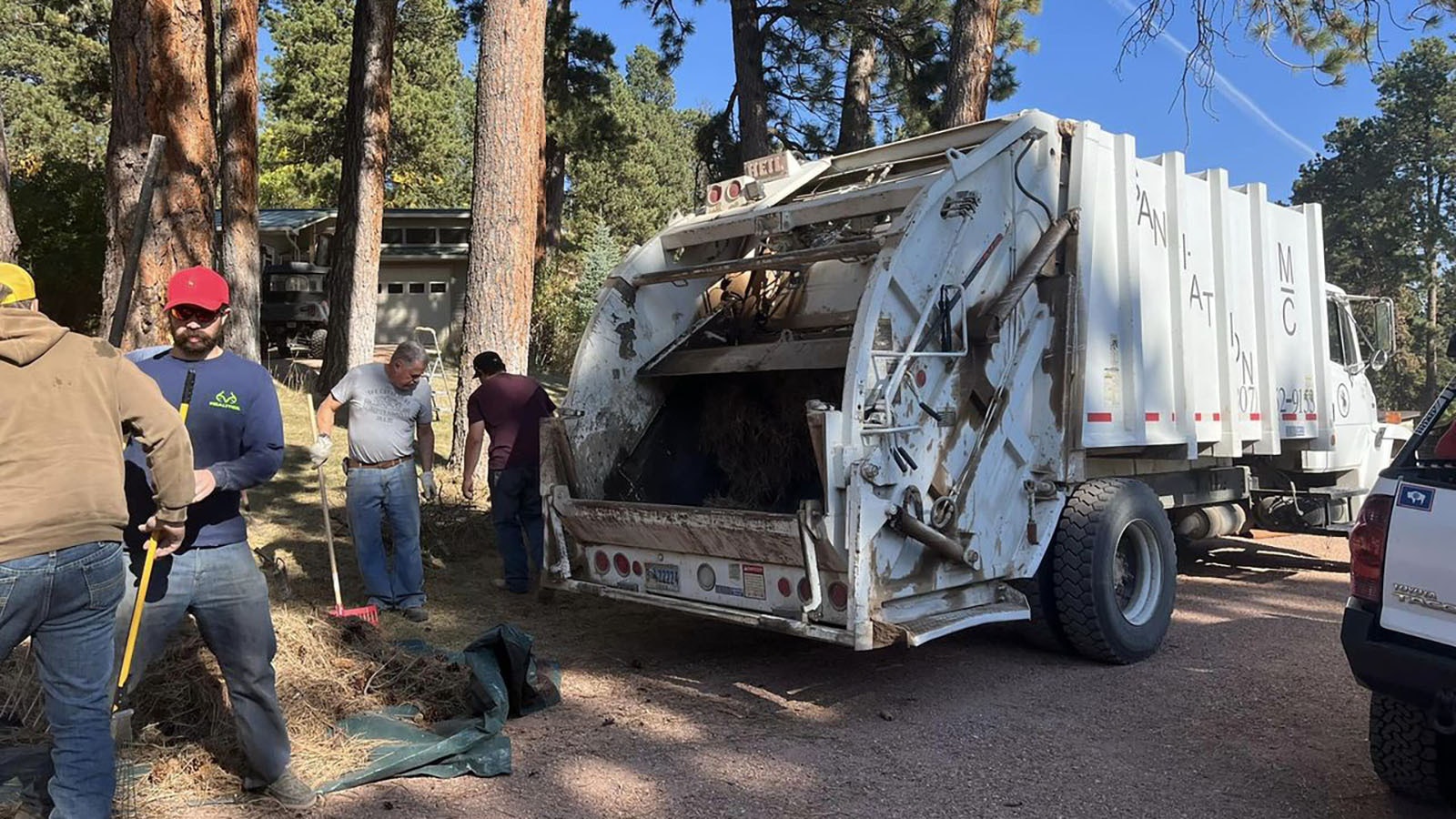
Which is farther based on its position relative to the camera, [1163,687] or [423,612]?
Answer: [423,612]

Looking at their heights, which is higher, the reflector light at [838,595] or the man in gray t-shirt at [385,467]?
the man in gray t-shirt at [385,467]

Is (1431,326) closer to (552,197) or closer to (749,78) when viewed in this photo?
(552,197)

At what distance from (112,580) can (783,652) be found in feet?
12.5

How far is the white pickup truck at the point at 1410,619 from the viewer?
3373 mm

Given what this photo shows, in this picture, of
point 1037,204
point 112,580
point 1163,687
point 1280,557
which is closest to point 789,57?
point 1280,557

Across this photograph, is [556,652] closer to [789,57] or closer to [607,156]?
[789,57]

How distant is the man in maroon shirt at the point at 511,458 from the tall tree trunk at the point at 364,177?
557 cm

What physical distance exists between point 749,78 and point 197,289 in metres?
12.9

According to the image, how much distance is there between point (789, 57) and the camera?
688 inches

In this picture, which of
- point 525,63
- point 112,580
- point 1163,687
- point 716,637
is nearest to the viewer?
point 112,580

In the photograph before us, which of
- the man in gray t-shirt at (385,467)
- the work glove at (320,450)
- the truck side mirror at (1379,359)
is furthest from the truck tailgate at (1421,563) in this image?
the truck side mirror at (1379,359)

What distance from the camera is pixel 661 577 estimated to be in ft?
18.5

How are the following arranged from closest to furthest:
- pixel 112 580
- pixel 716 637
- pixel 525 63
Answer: pixel 112 580, pixel 716 637, pixel 525 63

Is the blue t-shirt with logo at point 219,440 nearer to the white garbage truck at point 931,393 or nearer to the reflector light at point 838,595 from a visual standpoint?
the white garbage truck at point 931,393
